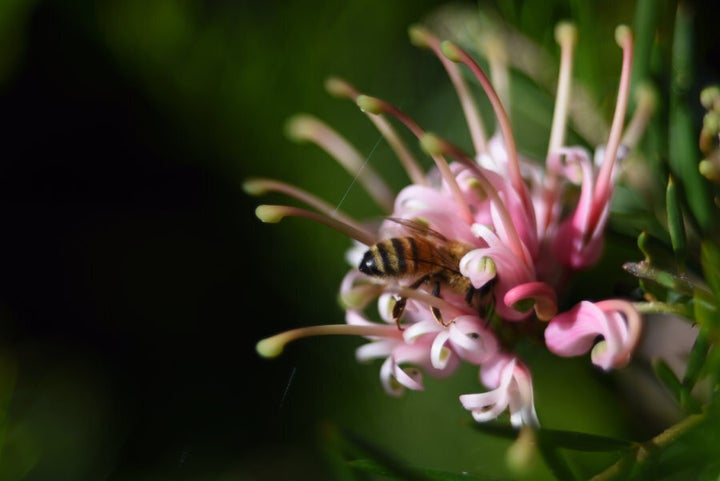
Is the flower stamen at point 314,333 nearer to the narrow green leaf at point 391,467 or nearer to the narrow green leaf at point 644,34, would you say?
the narrow green leaf at point 391,467

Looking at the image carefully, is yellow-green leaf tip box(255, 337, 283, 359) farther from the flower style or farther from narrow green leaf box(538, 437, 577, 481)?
narrow green leaf box(538, 437, 577, 481)

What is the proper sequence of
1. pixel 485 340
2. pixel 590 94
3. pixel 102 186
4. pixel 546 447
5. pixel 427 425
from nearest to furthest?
pixel 546 447, pixel 485 340, pixel 590 94, pixel 427 425, pixel 102 186

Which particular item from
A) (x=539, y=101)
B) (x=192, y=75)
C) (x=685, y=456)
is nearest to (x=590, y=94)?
(x=539, y=101)

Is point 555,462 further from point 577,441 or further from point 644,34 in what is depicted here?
point 644,34

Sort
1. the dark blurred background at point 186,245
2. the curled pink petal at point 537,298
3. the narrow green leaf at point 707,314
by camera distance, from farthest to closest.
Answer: the dark blurred background at point 186,245 → the curled pink petal at point 537,298 → the narrow green leaf at point 707,314

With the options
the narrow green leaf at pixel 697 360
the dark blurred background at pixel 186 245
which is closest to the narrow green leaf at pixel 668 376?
the narrow green leaf at pixel 697 360

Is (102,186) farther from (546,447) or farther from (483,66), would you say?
(546,447)

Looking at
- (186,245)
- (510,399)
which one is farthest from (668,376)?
(186,245)

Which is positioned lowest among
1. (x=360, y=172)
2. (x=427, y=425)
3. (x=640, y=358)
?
(x=427, y=425)
